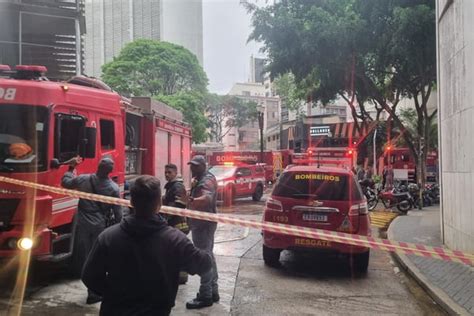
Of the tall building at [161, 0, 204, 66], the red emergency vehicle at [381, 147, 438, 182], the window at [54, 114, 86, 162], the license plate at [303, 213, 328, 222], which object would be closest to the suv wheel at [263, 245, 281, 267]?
the license plate at [303, 213, 328, 222]

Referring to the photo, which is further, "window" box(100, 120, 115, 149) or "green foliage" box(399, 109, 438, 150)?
"green foliage" box(399, 109, 438, 150)

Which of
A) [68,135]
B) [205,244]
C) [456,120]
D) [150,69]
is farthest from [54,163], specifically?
[150,69]

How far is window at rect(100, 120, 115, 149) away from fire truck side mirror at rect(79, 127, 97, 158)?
2.67 ft

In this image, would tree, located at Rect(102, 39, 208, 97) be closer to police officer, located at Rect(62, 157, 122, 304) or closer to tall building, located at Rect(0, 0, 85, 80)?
tall building, located at Rect(0, 0, 85, 80)

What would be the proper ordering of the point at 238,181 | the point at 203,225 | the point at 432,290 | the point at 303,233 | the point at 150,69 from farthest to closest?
1. the point at 150,69
2. the point at 238,181
3. the point at 432,290
4. the point at 203,225
5. the point at 303,233

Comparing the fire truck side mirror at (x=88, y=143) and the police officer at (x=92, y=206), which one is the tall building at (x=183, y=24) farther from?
the police officer at (x=92, y=206)

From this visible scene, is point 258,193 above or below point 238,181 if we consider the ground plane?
below

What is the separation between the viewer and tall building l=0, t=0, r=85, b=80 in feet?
55.1

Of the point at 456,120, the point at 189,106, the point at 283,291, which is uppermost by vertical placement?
the point at 189,106

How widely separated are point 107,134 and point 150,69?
104ft

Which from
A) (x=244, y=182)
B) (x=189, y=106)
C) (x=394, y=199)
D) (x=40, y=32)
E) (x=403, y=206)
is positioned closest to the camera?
(x=403, y=206)

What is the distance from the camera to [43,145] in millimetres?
5922

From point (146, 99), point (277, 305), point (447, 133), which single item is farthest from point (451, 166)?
point (146, 99)

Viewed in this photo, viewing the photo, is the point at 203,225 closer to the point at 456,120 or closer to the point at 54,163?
the point at 54,163
